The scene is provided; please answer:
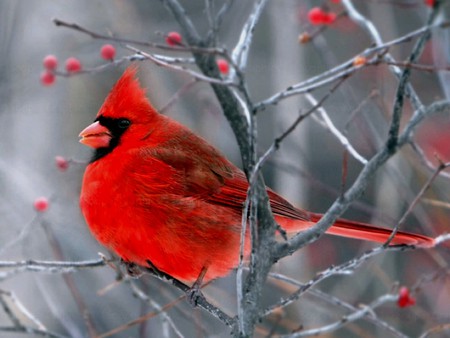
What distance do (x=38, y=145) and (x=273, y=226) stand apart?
12.5 ft

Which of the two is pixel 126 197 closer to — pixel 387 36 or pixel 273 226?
pixel 273 226

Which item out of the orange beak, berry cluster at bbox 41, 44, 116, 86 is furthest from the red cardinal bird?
berry cluster at bbox 41, 44, 116, 86

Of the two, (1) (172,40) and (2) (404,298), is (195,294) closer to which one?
(2) (404,298)

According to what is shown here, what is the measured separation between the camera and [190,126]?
5.14 m

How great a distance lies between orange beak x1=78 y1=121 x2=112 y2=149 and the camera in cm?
330

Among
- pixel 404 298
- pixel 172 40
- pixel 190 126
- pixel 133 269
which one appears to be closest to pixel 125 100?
pixel 133 269

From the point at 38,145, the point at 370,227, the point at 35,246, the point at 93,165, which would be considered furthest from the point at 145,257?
the point at 38,145

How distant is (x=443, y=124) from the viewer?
4898mm

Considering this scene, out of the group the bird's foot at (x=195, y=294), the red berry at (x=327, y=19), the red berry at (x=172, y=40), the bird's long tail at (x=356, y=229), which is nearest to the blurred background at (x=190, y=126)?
the red berry at (x=327, y=19)

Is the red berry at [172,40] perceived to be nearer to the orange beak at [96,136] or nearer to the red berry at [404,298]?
the orange beak at [96,136]

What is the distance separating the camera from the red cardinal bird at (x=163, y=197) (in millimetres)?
3016

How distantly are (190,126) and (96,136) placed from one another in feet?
6.08

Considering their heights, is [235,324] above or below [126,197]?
below

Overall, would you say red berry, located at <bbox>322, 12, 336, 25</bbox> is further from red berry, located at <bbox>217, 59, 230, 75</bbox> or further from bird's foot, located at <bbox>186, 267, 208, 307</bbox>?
bird's foot, located at <bbox>186, 267, 208, 307</bbox>
